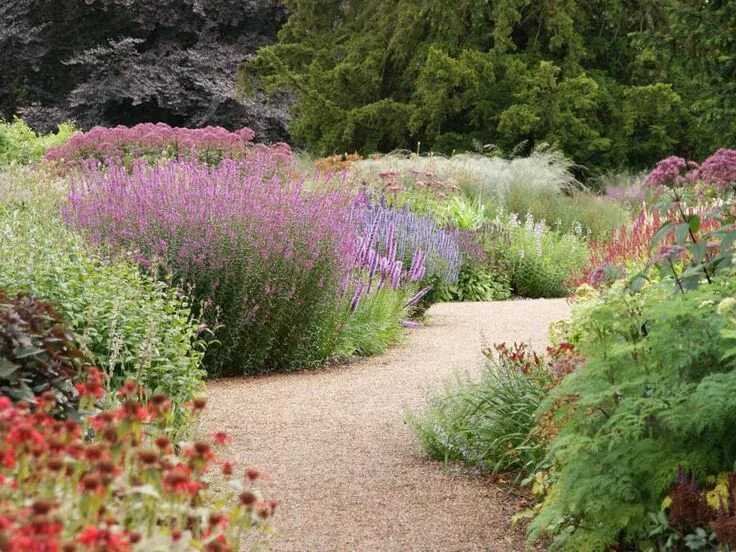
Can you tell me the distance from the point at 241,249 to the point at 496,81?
13.9 metres

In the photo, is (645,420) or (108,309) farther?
(108,309)

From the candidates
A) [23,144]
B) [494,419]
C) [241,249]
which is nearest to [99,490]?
[494,419]

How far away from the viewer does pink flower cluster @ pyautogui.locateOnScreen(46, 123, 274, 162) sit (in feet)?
39.1

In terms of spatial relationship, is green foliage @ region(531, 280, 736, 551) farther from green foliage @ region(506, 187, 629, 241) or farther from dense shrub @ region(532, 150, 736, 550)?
green foliage @ region(506, 187, 629, 241)

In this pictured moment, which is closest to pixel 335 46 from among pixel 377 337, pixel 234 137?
pixel 234 137

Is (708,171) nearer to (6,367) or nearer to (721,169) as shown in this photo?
(721,169)

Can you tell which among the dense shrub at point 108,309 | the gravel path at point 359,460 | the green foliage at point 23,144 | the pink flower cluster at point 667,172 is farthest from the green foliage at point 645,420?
the green foliage at point 23,144

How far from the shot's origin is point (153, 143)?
12.1 m

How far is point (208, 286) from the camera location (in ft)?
21.2

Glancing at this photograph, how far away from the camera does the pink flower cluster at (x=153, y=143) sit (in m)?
11.9

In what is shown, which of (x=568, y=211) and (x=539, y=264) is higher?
(x=568, y=211)

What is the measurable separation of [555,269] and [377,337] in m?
4.98

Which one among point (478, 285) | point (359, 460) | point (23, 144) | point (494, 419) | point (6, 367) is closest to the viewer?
point (6, 367)

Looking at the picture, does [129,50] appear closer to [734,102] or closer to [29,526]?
[734,102]
